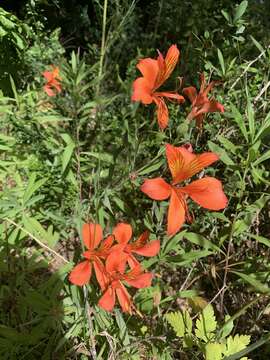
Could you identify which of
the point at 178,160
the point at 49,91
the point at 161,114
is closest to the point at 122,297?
the point at 178,160

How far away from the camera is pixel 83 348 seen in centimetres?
155

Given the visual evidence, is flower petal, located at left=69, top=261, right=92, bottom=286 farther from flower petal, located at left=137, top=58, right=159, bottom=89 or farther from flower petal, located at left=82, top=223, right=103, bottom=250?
flower petal, located at left=137, top=58, right=159, bottom=89

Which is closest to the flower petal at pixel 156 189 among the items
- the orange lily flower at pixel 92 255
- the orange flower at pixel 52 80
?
the orange lily flower at pixel 92 255

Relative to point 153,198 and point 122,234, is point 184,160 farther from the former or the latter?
point 122,234

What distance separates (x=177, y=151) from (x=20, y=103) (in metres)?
1.49

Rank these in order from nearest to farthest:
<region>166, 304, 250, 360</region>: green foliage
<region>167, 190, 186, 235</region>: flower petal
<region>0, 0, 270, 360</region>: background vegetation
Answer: <region>167, 190, 186, 235</region>: flower petal → <region>166, 304, 250, 360</region>: green foliage → <region>0, 0, 270, 360</region>: background vegetation

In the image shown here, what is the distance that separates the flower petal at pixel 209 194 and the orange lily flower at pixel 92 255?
259 millimetres

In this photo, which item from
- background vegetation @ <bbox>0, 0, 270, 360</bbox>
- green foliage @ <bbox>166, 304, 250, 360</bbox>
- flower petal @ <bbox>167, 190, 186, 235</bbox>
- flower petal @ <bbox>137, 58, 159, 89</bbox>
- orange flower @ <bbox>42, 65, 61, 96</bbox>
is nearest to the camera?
flower petal @ <bbox>167, 190, 186, 235</bbox>

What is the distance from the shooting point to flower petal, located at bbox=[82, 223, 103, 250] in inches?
46.5

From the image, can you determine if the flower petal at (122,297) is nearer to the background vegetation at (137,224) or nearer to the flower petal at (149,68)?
the background vegetation at (137,224)

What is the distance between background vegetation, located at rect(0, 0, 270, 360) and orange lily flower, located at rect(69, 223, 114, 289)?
0.11 meters

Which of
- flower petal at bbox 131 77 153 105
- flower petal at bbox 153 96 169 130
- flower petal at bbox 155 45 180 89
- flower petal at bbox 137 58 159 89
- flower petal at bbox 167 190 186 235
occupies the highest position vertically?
flower petal at bbox 155 45 180 89

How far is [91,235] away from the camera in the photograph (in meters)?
1.19

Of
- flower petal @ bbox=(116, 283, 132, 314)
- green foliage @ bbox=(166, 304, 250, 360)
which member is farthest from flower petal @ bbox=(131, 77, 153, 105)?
green foliage @ bbox=(166, 304, 250, 360)
